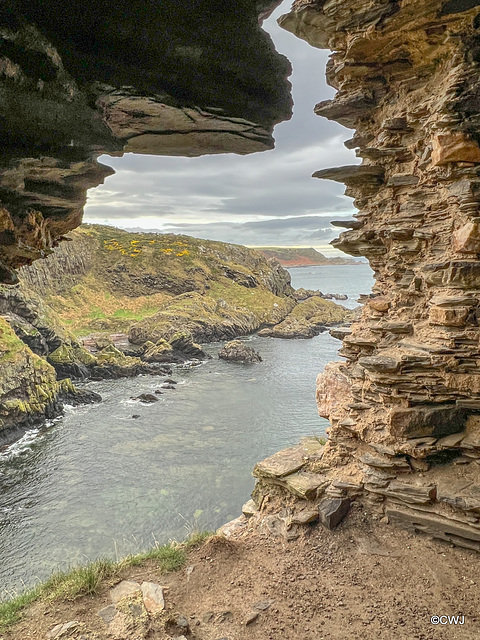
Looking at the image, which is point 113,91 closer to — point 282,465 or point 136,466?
point 282,465

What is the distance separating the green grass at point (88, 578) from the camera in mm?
7871

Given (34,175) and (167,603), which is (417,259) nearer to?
(34,175)

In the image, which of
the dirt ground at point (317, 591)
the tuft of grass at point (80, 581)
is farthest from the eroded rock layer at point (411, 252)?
the tuft of grass at point (80, 581)

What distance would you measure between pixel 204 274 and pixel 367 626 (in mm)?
90019

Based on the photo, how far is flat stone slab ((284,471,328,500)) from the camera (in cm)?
989

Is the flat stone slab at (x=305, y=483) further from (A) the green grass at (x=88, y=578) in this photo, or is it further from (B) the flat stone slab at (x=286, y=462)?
(A) the green grass at (x=88, y=578)

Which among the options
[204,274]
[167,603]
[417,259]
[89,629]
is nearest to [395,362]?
[417,259]

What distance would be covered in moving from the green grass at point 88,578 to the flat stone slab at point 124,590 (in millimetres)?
326

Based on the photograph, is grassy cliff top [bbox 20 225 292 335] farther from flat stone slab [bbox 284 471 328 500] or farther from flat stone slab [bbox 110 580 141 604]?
flat stone slab [bbox 110 580 141 604]

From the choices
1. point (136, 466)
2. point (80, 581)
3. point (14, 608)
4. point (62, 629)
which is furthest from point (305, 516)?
point (136, 466)

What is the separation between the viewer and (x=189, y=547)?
967cm

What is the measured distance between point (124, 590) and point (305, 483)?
14.8ft

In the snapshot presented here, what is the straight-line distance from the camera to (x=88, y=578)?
26.8 ft

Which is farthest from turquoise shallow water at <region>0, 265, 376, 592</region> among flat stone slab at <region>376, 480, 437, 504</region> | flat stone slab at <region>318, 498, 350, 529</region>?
flat stone slab at <region>376, 480, 437, 504</region>
